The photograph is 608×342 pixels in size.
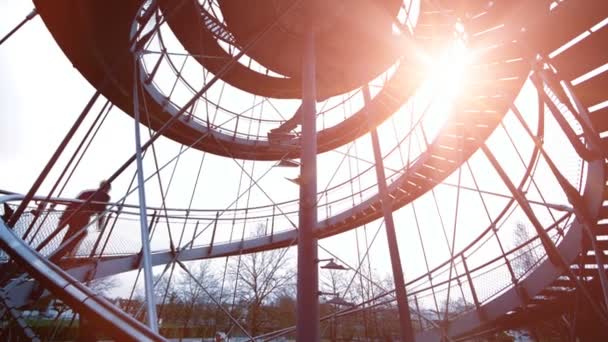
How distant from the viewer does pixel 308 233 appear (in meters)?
5.17

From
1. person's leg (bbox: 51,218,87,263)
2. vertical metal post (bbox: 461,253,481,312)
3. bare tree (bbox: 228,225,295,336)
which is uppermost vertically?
bare tree (bbox: 228,225,295,336)

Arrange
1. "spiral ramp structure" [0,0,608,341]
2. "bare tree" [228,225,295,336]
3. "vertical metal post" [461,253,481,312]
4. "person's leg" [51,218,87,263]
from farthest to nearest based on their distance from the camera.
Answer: "bare tree" [228,225,295,336] → "person's leg" [51,218,87,263] → "vertical metal post" [461,253,481,312] → "spiral ramp structure" [0,0,608,341]

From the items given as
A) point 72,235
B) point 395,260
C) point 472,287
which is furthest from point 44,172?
point 472,287

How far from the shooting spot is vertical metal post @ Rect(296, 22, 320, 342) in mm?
4609

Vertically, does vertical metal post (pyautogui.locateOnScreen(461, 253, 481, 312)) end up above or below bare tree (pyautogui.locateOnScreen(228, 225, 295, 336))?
below

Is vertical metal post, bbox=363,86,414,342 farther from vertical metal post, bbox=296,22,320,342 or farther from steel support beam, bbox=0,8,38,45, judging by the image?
steel support beam, bbox=0,8,38,45

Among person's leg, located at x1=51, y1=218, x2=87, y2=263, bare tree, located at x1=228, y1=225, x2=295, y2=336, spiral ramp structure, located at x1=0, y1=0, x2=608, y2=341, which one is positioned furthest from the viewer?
→ bare tree, located at x1=228, y1=225, x2=295, y2=336

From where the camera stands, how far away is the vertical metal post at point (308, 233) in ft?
15.1

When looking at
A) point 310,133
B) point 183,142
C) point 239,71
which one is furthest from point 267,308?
point 310,133

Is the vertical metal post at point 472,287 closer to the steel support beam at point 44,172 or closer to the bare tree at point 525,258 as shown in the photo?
the bare tree at point 525,258

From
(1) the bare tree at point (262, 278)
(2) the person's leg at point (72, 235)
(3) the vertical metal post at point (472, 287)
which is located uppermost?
(1) the bare tree at point (262, 278)

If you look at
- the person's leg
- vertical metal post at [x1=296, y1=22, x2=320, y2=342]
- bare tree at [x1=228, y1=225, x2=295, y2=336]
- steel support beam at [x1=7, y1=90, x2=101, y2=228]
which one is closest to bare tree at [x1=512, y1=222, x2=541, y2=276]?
vertical metal post at [x1=296, y1=22, x2=320, y2=342]

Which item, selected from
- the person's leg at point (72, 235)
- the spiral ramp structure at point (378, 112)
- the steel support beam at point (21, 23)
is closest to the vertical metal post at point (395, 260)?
the spiral ramp structure at point (378, 112)

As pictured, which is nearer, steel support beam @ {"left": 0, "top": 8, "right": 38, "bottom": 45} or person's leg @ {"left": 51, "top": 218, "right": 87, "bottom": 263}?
→ steel support beam @ {"left": 0, "top": 8, "right": 38, "bottom": 45}
